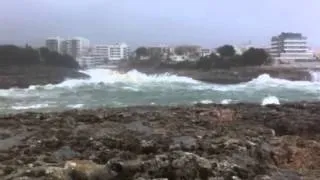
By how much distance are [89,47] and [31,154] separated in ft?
328

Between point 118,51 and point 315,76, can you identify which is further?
point 118,51

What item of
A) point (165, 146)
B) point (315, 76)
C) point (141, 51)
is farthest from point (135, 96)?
point (141, 51)

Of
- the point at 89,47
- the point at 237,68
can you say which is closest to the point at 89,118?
the point at 237,68

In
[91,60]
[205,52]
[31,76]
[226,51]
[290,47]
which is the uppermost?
[290,47]

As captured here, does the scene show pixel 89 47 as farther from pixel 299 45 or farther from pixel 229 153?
pixel 229 153

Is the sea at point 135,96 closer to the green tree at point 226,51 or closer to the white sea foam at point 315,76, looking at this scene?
the white sea foam at point 315,76

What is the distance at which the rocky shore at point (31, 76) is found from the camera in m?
45.5

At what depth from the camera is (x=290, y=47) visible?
89.6 metres

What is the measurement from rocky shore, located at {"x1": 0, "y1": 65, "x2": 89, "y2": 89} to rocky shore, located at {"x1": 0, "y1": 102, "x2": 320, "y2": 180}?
30.3m

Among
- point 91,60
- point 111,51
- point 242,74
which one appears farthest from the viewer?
point 111,51

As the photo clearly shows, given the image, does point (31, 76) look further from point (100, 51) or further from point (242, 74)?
point (100, 51)

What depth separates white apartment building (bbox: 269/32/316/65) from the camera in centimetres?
8644

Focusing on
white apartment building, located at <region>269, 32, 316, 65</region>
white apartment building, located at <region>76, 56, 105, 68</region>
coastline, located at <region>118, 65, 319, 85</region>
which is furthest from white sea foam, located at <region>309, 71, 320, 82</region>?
white apartment building, located at <region>76, 56, 105, 68</region>

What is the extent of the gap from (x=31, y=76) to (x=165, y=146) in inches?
1633
